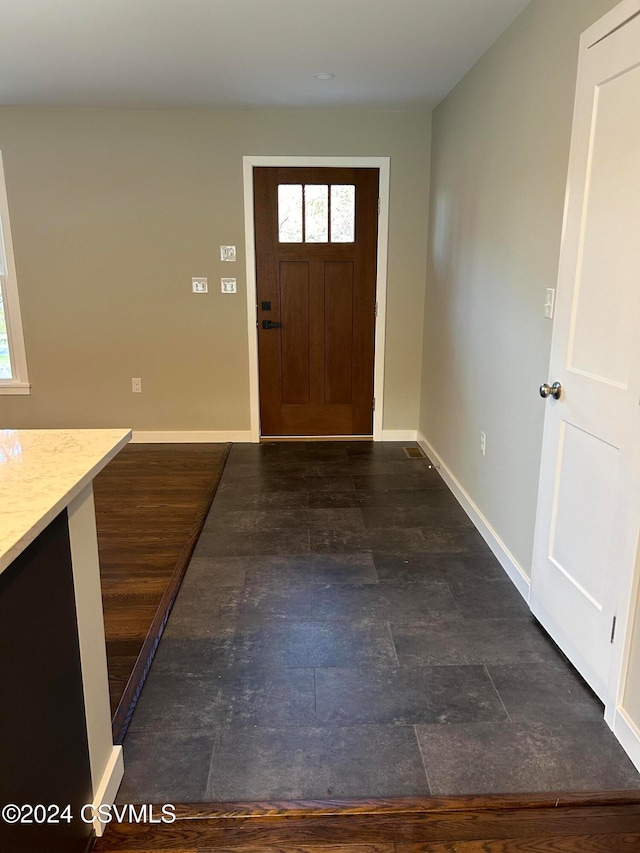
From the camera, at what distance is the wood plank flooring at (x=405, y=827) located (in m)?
1.42

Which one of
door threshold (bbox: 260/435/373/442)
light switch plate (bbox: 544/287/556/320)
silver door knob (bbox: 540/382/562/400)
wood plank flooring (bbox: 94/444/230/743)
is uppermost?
light switch plate (bbox: 544/287/556/320)

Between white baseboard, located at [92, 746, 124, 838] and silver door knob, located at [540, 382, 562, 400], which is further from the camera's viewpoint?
silver door knob, located at [540, 382, 562, 400]

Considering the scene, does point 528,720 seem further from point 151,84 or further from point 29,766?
point 151,84

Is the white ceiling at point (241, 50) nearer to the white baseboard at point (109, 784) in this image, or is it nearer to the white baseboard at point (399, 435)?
the white baseboard at point (399, 435)

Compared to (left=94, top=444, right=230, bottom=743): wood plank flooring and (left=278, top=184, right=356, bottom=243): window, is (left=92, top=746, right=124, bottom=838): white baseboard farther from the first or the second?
(left=278, top=184, right=356, bottom=243): window

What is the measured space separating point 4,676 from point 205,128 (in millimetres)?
4048

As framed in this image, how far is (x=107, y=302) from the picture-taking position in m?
4.44

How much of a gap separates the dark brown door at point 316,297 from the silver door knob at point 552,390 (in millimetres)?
2531

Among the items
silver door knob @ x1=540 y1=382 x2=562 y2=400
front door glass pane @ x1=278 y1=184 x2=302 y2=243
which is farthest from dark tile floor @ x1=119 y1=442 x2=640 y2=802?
front door glass pane @ x1=278 y1=184 x2=302 y2=243

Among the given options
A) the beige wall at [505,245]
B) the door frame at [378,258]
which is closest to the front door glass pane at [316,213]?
the door frame at [378,258]

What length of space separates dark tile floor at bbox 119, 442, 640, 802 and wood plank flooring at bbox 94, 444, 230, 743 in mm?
68

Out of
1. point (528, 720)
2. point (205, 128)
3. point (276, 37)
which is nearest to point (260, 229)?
point (205, 128)

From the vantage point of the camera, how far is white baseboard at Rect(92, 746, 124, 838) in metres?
1.44

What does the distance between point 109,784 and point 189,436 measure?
3.34 m
